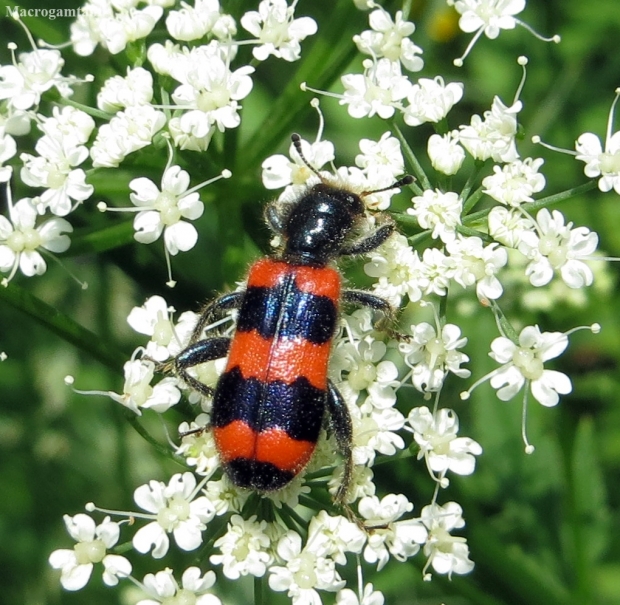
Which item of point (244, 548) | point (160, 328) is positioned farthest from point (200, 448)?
point (160, 328)

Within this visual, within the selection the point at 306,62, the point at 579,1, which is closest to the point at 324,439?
the point at 306,62

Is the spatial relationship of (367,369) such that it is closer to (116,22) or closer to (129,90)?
(129,90)

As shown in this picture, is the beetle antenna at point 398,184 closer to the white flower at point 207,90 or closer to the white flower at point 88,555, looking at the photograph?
the white flower at point 207,90

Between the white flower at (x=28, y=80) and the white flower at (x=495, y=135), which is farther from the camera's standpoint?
the white flower at (x=28, y=80)

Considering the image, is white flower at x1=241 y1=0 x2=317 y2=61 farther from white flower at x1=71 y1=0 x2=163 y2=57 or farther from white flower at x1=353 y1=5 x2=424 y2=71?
white flower at x1=71 y1=0 x2=163 y2=57

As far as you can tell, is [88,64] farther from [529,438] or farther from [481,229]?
[529,438]

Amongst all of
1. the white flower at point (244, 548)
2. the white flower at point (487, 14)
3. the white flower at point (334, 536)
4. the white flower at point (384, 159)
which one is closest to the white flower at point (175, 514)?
the white flower at point (244, 548)
